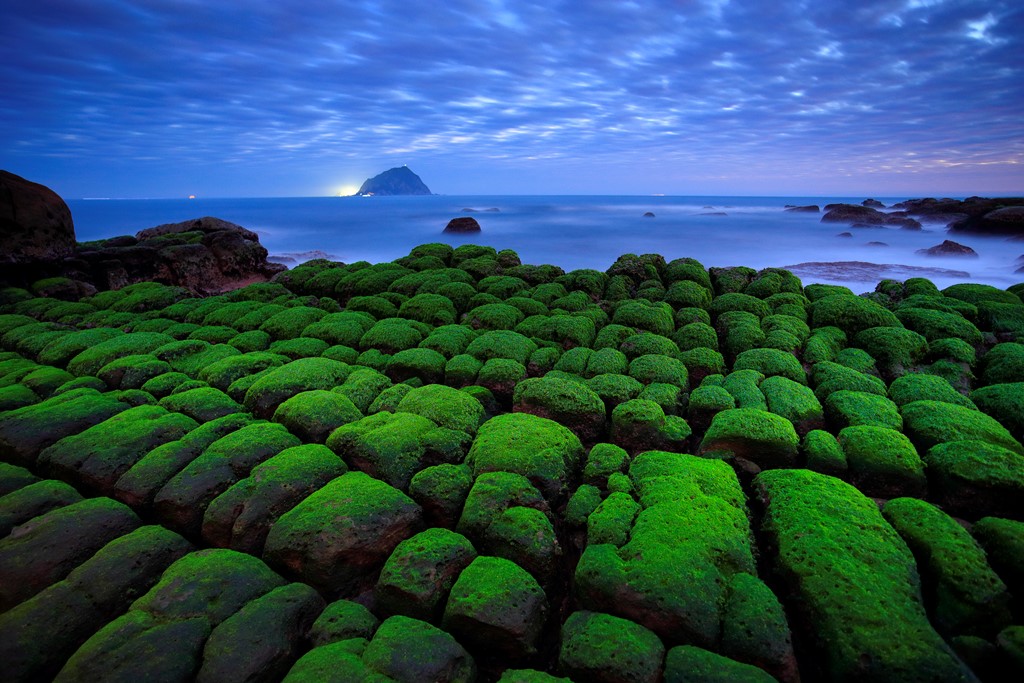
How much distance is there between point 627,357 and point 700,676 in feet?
17.2

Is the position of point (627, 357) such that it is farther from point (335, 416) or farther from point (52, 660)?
point (52, 660)

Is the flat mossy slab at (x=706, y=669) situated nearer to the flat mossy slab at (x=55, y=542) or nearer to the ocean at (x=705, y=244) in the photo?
the flat mossy slab at (x=55, y=542)

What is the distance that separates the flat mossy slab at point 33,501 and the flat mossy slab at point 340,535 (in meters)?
2.42

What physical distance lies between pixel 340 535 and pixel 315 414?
214 cm

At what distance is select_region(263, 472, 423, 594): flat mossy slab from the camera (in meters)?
4.14

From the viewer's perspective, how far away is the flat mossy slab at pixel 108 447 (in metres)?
5.15

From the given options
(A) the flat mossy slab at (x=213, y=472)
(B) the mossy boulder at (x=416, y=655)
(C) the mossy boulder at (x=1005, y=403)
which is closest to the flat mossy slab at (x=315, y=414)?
(A) the flat mossy slab at (x=213, y=472)

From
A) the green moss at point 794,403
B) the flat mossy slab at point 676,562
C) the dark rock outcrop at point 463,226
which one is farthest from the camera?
the dark rock outcrop at point 463,226

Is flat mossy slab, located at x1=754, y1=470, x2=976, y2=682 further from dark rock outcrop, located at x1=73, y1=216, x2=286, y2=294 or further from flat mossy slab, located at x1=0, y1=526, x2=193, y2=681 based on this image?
dark rock outcrop, located at x1=73, y1=216, x2=286, y2=294

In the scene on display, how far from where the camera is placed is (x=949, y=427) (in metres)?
5.40

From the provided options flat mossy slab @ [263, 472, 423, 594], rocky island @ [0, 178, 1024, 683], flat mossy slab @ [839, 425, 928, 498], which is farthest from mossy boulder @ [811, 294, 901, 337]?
flat mossy slab @ [263, 472, 423, 594]

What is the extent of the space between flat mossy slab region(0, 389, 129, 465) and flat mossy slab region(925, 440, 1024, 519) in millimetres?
9681

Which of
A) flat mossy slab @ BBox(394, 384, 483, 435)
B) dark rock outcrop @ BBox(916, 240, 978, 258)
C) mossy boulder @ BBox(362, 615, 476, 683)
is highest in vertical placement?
dark rock outcrop @ BBox(916, 240, 978, 258)

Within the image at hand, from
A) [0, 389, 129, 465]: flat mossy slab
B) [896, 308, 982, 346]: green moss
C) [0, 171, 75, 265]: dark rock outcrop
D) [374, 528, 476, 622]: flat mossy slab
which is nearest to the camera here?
[374, 528, 476, 622]: flat mossy slab
